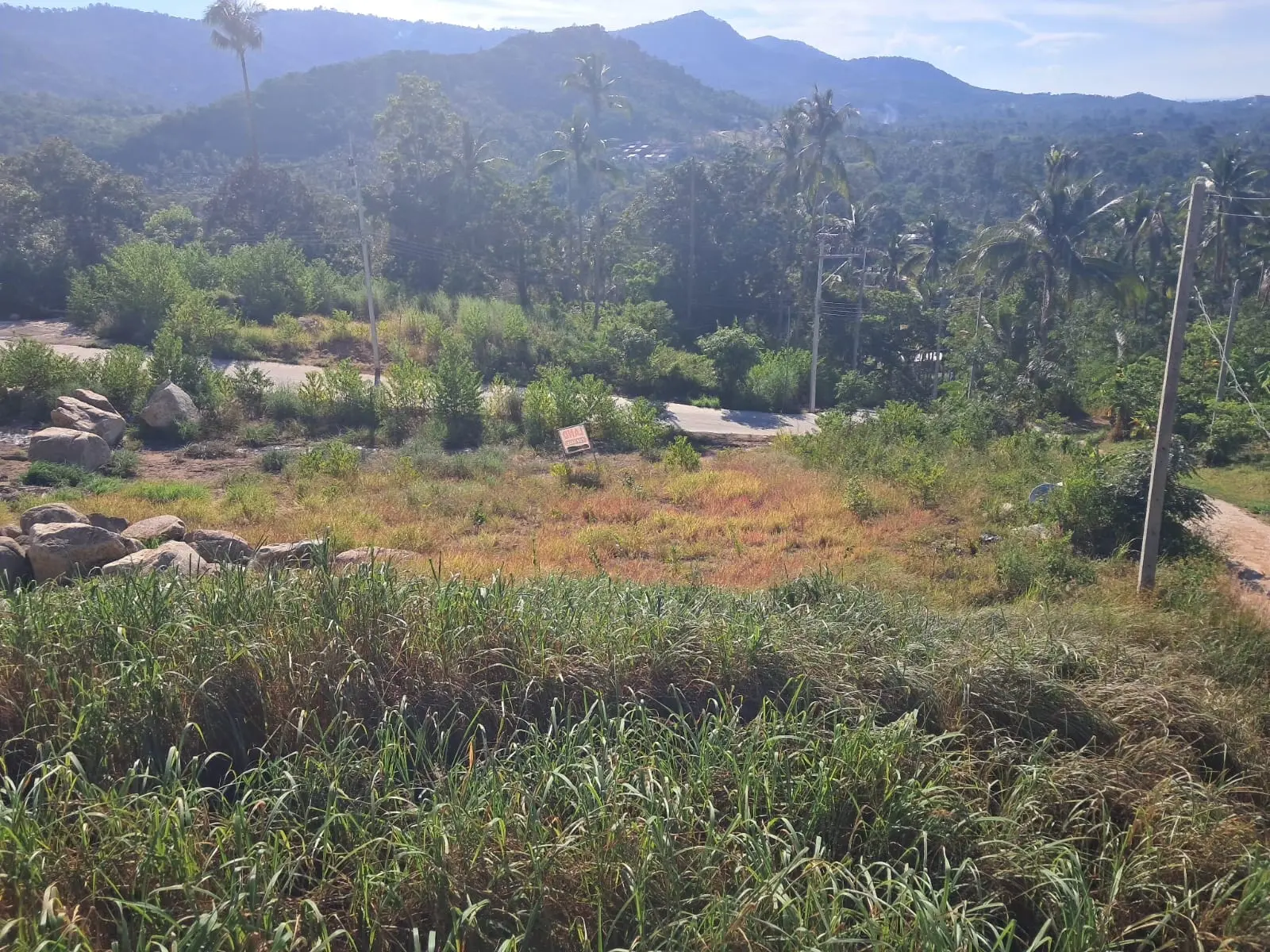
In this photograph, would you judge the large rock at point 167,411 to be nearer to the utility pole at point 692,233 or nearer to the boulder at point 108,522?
the boulder at point 108,522

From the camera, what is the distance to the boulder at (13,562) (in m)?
7.95

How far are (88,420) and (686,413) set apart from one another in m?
14.0

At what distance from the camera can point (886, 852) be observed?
13.3 feet

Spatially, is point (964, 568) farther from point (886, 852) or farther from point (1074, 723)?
point (886, 852)

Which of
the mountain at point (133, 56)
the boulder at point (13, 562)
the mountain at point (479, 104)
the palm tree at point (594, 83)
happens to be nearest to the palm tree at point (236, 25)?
the mountain at point (479, 104)

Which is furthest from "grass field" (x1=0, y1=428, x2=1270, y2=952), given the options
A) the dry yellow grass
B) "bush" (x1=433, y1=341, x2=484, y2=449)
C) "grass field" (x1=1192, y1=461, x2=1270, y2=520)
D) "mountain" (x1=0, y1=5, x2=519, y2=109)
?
"mountain" (x1=0, y1=5, x2=519, y2=109)

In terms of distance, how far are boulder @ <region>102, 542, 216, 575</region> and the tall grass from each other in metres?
1.20

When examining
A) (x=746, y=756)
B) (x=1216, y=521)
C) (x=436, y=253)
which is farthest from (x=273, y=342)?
(x=746, y=756)

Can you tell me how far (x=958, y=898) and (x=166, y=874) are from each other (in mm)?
3212

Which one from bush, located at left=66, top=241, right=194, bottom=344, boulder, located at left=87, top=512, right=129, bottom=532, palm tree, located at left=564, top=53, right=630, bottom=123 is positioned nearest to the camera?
boulder, located at left=87, top=512, right=129, bottom=532

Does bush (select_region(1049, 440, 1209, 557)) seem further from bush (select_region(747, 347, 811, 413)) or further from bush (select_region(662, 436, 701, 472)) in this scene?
bush (select_region(747, 347, 811, 413))

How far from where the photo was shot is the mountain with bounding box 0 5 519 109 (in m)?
109

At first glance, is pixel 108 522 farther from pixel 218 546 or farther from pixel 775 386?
pixel 775 386

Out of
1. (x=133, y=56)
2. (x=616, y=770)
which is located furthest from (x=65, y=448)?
(x=133, y=56)
